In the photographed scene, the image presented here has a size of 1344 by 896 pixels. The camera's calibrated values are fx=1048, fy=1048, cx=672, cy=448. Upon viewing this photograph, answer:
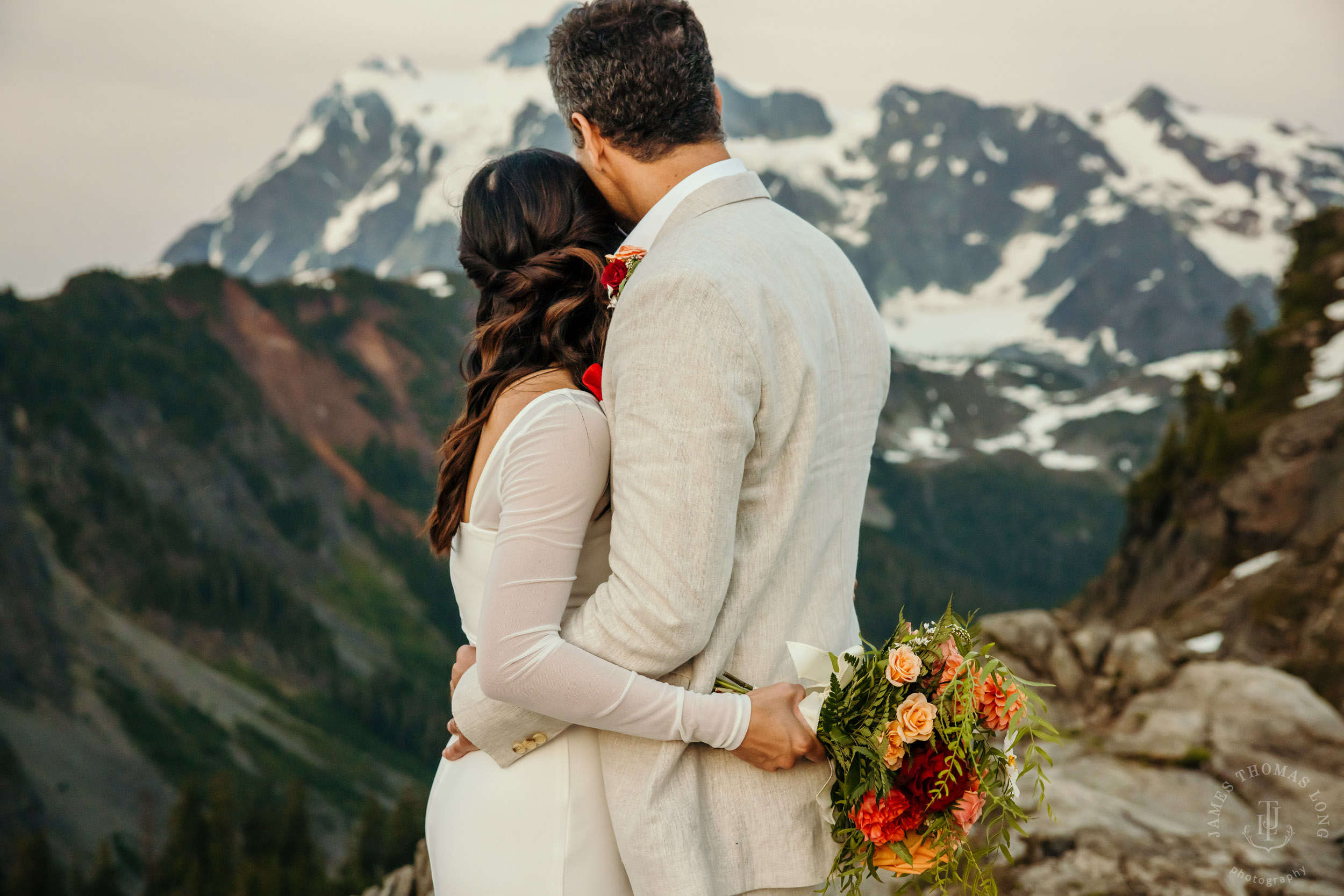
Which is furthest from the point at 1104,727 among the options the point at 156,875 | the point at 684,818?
the point at 156,875

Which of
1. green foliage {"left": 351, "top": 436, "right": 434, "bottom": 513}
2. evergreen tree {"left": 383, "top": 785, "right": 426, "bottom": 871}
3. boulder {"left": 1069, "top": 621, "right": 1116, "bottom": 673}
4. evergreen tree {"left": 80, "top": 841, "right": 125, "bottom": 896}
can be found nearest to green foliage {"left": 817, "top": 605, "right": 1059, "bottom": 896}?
boulder {"left": 1069, "top": 621, "right": 1116, "bottom": 673}

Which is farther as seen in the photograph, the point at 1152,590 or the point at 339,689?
the point at 339,689

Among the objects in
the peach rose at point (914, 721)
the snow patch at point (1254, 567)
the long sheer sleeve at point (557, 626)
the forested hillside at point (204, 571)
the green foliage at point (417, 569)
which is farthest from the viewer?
the green foliage at point (417, 569)

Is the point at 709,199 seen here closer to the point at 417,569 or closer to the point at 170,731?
the point at 170,731

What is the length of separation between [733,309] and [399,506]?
115 m

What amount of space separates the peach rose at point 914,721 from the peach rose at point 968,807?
0.73 feet

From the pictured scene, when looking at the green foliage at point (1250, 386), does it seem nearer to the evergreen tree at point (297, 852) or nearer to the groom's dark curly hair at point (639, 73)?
the groom's dark curly hair at point (639, 73)

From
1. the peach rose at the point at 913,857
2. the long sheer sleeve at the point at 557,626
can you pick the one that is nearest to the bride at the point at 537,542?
the long sheer sleeve at the point at 557,626

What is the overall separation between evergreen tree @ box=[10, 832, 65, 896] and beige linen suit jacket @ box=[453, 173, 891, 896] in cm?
6080

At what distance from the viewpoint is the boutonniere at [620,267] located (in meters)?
2.58

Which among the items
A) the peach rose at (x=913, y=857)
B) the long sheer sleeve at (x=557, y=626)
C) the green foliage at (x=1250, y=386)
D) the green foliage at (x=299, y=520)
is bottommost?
the green foliage at (x=299, y=520)

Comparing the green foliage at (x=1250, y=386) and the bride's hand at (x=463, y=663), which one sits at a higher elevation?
the bride's hand at (x=463, y=663)

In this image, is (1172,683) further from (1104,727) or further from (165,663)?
(165,663)

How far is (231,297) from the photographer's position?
11806 centimetres
